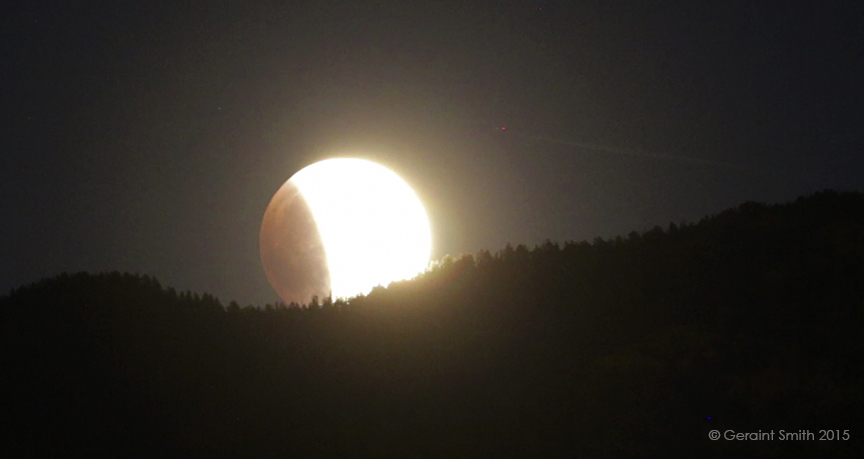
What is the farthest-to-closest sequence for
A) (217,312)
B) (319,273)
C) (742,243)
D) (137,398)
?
(319,273)
(217,312)
(742,243)
(137,398)

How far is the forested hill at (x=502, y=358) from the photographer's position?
1398 centimetres

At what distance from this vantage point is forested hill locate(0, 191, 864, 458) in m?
14.0

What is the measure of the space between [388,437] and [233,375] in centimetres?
447

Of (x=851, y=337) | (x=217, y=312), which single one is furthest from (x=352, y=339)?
(x=851, y=337)

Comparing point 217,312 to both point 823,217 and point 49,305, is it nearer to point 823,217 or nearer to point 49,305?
point 49,305

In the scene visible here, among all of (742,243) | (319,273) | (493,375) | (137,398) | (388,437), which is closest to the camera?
(388,437)

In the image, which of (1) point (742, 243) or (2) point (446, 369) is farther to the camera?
(1) point (742, 243)

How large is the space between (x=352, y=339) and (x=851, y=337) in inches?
391

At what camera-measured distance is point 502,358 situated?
53.6ft

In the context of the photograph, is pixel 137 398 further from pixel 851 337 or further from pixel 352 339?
pixel 851 337

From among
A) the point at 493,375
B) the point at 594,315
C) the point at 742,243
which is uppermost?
the point at 742,243

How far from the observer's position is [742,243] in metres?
18.5

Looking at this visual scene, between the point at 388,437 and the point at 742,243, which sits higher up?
the point at 742,243

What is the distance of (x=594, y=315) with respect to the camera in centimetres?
1717
